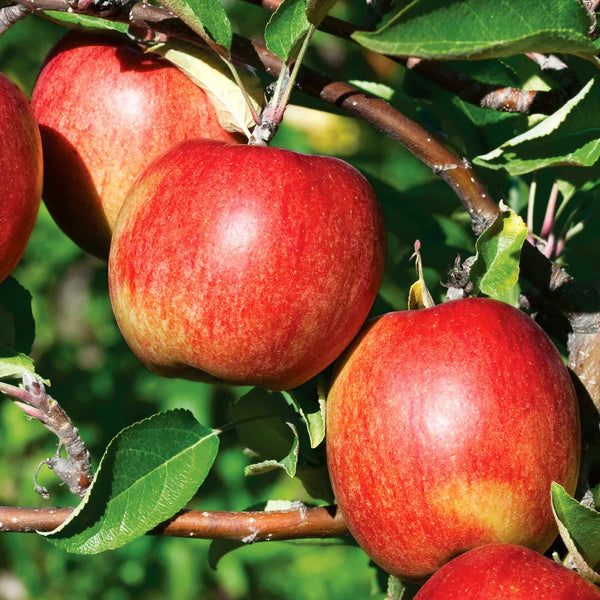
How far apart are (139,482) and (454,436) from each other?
0.25m

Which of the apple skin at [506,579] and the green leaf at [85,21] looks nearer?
the apple skin at [506,579]

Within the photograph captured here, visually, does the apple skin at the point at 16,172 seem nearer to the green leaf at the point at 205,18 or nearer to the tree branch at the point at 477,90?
the green leaf at the point at 205,18

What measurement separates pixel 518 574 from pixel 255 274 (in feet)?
0.90

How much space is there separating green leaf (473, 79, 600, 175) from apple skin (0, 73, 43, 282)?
1.09ft

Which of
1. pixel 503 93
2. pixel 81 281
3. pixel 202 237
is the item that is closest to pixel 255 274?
pixel 202 237

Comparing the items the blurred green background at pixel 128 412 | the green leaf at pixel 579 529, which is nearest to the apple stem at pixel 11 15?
the green leaf at pixel 579 529

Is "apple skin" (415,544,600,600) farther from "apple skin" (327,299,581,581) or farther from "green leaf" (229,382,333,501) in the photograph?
"green leaf" (229,382,333,501)

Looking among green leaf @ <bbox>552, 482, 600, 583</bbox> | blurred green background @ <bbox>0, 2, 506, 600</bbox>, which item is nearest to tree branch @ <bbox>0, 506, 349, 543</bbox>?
green leaf @ <bbox>552, 482, 600, 583</bbox>

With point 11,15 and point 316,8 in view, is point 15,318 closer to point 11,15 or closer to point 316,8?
point 11,15

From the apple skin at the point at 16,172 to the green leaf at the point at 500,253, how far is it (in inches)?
13.5

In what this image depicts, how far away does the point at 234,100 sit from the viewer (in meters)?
0.71

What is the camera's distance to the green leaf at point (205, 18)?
2.05ft

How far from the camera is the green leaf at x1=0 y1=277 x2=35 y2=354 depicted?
2.44 feet

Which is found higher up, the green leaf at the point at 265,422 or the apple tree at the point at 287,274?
the apple tree at the point at 287,274
